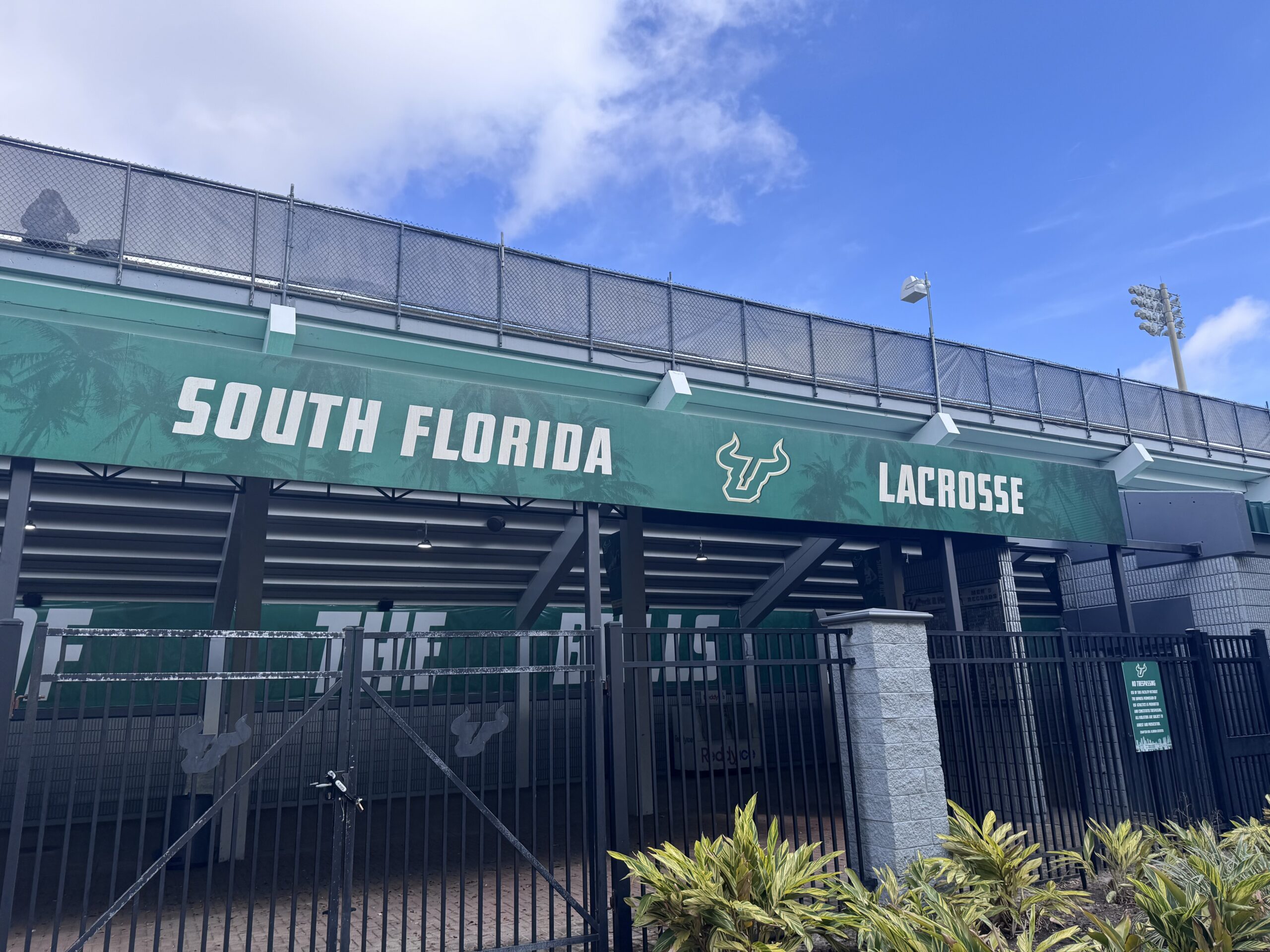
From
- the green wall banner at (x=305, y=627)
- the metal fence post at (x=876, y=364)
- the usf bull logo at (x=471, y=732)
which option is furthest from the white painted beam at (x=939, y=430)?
the usf bull logo at (x=471, y=732)

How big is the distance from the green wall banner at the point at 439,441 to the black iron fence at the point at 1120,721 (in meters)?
2.94

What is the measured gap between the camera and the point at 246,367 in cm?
853

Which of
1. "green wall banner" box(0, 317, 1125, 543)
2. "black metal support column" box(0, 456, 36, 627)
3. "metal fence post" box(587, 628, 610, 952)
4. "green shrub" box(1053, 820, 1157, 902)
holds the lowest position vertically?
"green shrub" box(1053, 820, 1157, 902)

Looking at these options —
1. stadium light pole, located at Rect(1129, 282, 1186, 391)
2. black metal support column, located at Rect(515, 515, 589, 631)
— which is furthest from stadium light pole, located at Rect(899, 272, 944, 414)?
stadium light pole, located at Rect(1129, 282, 1186, 391)

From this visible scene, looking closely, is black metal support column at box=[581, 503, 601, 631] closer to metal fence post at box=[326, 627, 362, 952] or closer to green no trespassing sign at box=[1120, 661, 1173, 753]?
metal fence post at box=[326, 627, 362, 952]

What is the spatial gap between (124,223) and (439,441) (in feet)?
15.2

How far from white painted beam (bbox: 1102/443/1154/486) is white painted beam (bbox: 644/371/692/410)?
974 centimetres

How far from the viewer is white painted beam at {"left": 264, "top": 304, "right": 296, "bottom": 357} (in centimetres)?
1013

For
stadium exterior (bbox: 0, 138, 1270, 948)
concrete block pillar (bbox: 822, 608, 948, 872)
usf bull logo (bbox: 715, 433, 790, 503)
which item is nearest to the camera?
stadium exterior (bbox: 0, 138, 1270, 948)

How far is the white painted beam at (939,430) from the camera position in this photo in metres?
14.8

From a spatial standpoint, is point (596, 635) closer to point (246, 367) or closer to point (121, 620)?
point (246, 367)

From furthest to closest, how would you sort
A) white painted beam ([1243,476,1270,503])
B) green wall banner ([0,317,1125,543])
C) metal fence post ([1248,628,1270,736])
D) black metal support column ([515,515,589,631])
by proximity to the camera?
white painted beam ([1243,476,1270,503]), black metal support column ([515,515,589,631]), metal fence post ([1248,628,1270,736]), green wall banner ([0,317,1125,543])

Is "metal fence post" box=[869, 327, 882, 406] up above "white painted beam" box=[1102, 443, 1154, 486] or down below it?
above

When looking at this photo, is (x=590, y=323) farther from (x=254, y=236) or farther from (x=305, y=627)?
(x=305, y=627)
